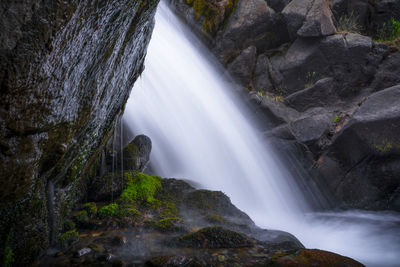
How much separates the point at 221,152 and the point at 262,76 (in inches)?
167

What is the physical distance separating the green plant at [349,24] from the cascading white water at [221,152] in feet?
16.8

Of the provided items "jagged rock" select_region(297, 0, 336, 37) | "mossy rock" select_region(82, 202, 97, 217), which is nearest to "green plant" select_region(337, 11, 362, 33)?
"jagged rock" select_region(297, 0, 336, 37)

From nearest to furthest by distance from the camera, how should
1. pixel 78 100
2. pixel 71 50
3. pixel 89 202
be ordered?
1. pixel 71 50
2. pixel 78 100
3. pixel 89 202

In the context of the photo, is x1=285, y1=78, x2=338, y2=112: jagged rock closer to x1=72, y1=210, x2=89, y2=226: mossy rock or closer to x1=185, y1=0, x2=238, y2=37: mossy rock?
x1=185, y1=0, x2=238, y2=37: mossy rock

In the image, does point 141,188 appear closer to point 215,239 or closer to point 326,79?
point 215,239

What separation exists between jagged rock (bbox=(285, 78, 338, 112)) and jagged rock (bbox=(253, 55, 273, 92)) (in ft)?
4.80

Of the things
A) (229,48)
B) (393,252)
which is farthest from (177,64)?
(393,252)

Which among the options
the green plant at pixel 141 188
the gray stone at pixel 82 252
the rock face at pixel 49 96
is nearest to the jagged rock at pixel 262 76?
the green plant at pixel 141 188

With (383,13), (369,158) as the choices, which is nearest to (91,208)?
(369,158)

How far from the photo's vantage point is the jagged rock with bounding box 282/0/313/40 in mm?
9484

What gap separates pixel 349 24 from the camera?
9.48m

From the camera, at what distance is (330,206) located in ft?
23.3

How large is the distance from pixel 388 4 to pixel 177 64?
29.3 ft

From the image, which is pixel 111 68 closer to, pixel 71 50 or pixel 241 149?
pixel 71 50
